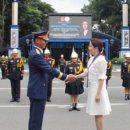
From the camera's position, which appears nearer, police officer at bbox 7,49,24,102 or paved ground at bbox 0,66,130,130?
paved ground at bbox 0,66,130,130

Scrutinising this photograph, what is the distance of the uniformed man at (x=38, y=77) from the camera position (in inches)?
320

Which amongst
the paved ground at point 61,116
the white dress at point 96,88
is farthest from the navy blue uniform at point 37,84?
the paved ground at point 61,116

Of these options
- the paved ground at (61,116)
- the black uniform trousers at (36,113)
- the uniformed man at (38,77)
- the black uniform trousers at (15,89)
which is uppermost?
the uniformed man at (38,77)

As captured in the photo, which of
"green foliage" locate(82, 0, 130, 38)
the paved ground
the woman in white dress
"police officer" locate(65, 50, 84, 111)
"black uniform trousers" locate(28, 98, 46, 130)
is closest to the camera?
"black uniform trousers" locate(28, 98, 46, 130)

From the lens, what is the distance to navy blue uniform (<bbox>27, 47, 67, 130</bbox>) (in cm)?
813

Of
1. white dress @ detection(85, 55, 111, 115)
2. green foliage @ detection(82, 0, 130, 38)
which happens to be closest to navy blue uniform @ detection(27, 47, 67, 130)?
white dress @ detection(85, 55, 111, 115)

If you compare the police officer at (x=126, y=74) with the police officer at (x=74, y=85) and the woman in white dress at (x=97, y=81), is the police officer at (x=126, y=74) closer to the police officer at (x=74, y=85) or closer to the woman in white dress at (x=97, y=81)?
the police officer at (x=74, y=85)

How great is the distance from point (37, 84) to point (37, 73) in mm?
183

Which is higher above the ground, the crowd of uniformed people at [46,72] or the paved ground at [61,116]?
the crowd of uniformed people at [46,72]

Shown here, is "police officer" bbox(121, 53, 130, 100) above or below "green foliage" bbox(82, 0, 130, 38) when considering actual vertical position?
below

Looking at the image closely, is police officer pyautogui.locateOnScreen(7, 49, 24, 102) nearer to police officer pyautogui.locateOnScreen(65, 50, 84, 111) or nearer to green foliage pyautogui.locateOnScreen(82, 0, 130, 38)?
police officer pyautogui.locateOnScreen(65, 50, 84, 111)

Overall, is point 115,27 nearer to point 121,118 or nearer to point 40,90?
point 121,118

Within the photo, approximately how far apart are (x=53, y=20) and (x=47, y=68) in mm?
41370

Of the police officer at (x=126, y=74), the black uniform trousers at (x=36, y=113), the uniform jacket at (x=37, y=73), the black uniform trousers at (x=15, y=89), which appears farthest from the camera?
the police officer at (x=126, y=74)
